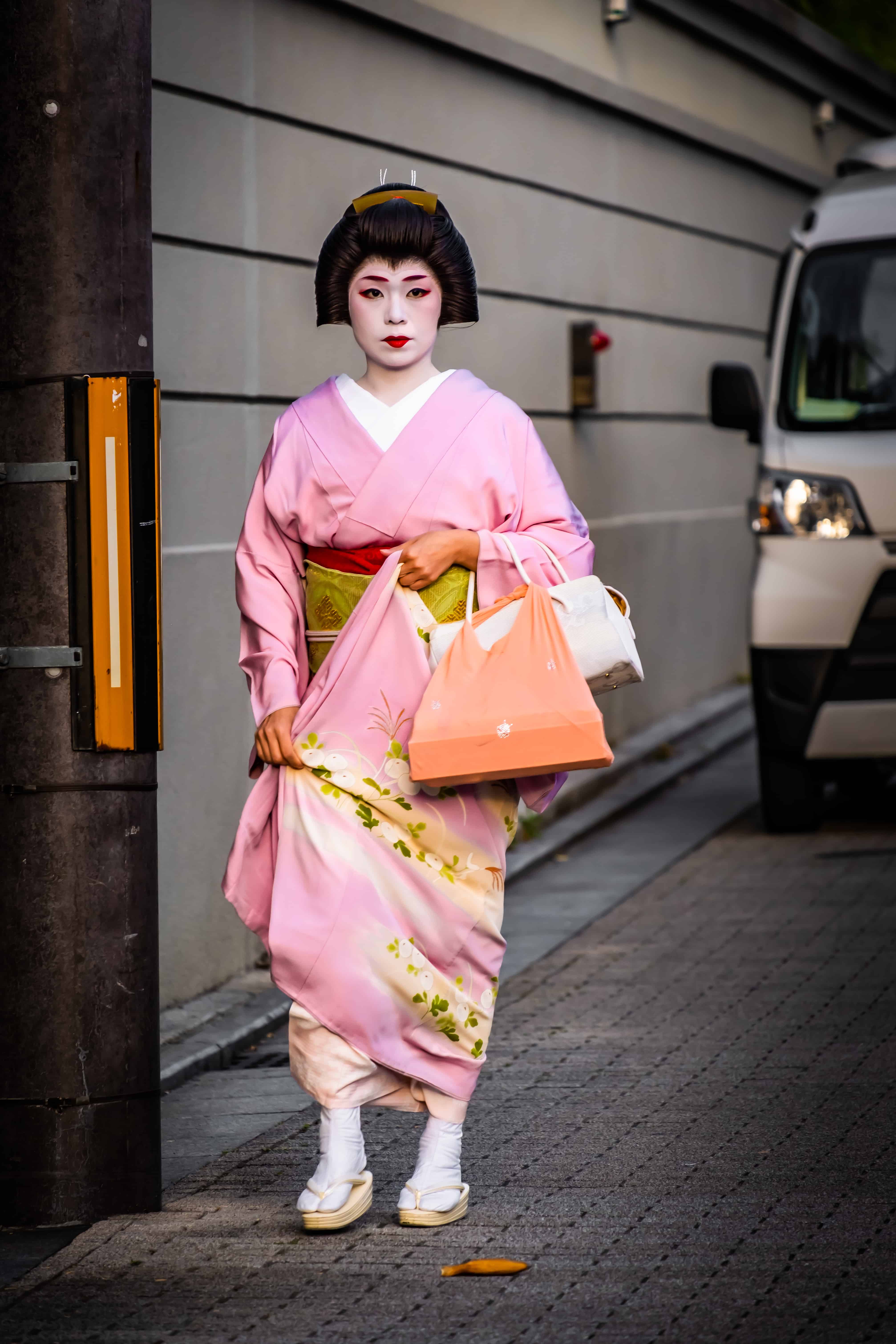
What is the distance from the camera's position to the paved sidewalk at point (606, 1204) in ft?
12.6

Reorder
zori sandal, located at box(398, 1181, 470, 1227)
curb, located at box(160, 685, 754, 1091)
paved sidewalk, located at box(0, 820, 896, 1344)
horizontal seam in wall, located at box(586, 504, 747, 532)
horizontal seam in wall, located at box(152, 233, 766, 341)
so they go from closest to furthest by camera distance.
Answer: paved sidewalk, located at box(0, 820, 896, 1344), zori sandal, located at box(398, 1181, 470, 1227), curb, located at box(160, 685, 754, 1091), horizontal seam in wall, located at box(152, 233, 766, 341), horizontal seam in wall, located at box(586, 504, 747, 532)

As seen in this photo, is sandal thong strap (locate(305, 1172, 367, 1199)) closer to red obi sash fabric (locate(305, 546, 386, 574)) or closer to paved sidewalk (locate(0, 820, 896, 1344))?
paved sidewalk (locate(0, 820, 896, 1344))

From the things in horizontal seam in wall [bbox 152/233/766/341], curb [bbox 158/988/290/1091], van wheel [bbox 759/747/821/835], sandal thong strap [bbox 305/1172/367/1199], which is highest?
horizontal seam in wall [bbox 152/233/766/341]

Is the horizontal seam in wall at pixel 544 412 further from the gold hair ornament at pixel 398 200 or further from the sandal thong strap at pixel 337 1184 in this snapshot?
the sandal thong strap at pixel 337 1184

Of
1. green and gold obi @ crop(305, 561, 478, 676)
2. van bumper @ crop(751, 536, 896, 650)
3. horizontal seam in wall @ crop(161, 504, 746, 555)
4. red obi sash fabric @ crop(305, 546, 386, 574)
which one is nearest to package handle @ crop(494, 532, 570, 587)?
green and gold obi @ crop(305, 561, 478, 676)

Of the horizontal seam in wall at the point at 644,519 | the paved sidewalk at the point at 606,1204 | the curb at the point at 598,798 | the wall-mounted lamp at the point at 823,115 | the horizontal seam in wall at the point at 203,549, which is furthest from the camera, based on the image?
the wall-mounted lamp at the point at 823,115

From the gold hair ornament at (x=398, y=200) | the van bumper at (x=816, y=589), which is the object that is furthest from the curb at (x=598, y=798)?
the gold hair ornament at (x=398, y=200)

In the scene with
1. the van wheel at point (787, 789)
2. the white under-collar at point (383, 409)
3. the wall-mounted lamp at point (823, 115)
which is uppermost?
the wall-mounted lamp at point (823, 115)

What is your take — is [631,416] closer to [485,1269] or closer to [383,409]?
[383,409]

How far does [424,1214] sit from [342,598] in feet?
4.18

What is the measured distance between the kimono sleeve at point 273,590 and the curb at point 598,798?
4.56ft

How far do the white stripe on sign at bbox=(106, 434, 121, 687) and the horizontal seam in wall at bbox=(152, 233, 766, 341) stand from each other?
6.38 ft

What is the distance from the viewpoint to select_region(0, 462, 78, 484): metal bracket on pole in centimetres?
431

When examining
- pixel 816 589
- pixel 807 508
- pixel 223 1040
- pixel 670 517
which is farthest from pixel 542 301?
pixel 223 1040
